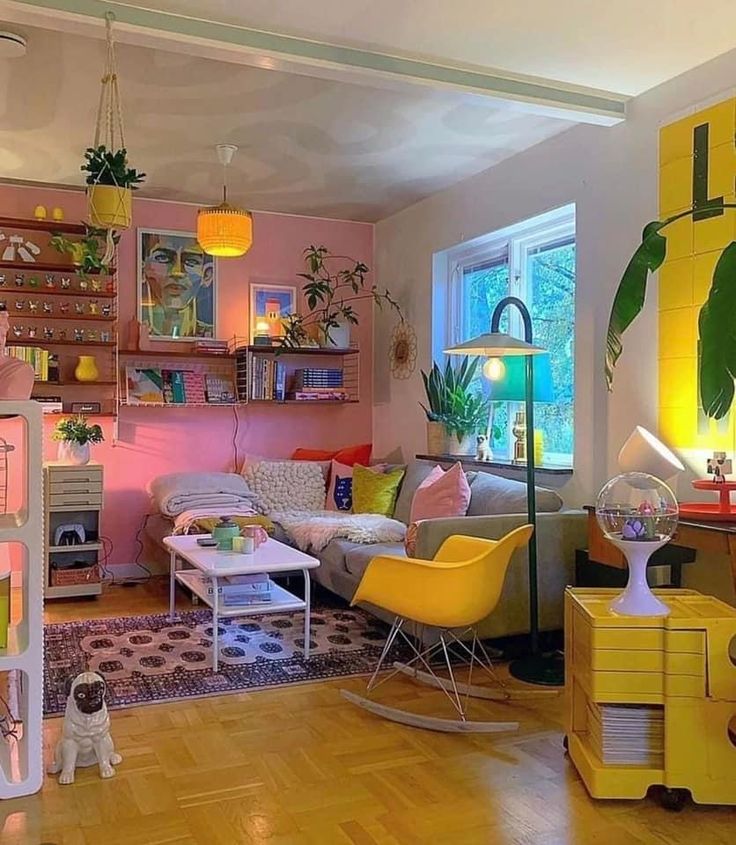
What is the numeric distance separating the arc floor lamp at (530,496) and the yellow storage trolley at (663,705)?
973 mm

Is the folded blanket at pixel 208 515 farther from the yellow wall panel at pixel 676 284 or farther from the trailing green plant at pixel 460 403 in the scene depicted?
the yellow wall panel at pixel 676 284

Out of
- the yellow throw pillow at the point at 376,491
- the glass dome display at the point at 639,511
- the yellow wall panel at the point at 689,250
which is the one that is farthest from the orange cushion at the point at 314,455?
the glass dome display at the point at 639,511

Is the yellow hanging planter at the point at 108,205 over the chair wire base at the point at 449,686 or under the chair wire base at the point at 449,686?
over

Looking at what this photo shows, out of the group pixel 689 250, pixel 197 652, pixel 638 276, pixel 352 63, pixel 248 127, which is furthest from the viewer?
pixel 248 127

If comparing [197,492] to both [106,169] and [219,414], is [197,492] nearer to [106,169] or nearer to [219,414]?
[219,414]

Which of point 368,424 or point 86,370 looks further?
point 368,424

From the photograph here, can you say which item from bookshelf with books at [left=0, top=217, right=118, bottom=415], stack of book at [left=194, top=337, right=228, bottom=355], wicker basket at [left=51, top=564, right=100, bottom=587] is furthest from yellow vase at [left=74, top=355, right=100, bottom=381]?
wicker basket at [left=51, top=564, right=100, bottom=587]

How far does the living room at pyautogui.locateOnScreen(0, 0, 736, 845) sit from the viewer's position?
8.28 ft

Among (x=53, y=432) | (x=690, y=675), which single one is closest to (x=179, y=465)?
(x=53, y=432)

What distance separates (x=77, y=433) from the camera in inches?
203

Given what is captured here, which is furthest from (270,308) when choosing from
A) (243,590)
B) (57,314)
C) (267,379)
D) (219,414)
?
(243,590)

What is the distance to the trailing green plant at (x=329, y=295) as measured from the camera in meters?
6.00

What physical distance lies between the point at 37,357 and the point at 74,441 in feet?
1.90

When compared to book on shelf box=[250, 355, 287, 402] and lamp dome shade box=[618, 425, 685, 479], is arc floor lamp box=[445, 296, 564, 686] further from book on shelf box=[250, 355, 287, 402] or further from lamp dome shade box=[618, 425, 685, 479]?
book on shelf box=[250, 355, 287, 402]
